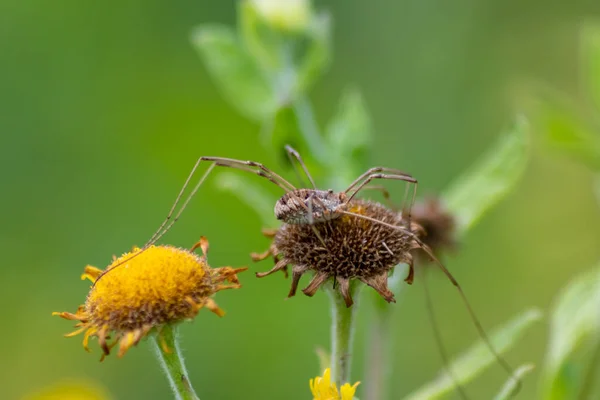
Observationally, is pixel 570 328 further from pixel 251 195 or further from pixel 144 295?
pixel 144 295

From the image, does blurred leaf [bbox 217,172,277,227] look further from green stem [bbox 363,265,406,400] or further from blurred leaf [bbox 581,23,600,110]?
blurred leaf [bbox 581,23,600,110]

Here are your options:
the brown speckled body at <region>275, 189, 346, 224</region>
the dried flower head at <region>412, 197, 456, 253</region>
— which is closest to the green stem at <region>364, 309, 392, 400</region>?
the dried flower head at <region>412, 197, 456, 253</region>

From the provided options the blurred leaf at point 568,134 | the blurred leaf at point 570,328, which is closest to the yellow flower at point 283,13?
the blurred leaf at point 568,134

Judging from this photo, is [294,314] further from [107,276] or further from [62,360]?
[107,276]

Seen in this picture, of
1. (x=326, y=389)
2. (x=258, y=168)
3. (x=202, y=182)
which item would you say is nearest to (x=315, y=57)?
(x=258, y=168)

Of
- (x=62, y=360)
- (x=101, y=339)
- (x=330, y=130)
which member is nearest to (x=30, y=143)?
(x=62, y=360)

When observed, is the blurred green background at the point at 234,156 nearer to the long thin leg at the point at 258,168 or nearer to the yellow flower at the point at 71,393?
the yellow flower at the point at 71,393
